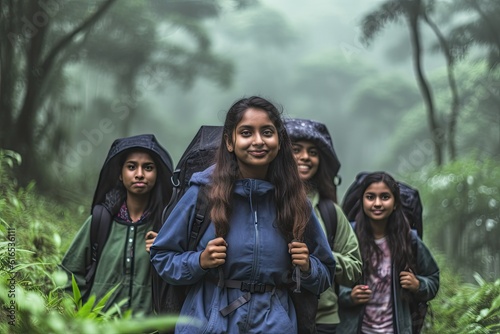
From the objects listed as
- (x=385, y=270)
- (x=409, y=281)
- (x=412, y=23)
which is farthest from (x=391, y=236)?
(x=412, y=23)

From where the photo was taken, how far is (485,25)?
11836 mm

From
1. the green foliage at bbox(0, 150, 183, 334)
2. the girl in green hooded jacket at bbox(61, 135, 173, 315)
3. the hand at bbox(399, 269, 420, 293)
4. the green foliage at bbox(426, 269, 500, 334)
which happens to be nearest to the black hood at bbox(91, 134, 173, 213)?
the girl in green hooded jacket at bbox(61, 135, 173, 315)

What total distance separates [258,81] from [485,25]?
20.9 ft

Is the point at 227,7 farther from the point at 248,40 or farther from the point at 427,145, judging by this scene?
the point at 427,145

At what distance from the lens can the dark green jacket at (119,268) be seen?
355 centimetres

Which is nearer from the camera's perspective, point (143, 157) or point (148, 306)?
point (148, 306)

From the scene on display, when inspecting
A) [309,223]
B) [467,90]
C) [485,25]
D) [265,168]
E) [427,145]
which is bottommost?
[309,223]

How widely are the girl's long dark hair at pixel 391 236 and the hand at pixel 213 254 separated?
160 centimetres

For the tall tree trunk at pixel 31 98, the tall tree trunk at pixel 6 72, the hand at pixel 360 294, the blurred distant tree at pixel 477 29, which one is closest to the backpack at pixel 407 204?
the hand at pixel 360 294

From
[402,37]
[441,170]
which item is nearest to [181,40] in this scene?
[402,37]

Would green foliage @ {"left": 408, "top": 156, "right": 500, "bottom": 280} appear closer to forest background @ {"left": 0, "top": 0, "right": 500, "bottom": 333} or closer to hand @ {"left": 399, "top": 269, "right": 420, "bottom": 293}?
forest background @ {"left": 0, "top": 0, "right": 500, "bottom": 333}

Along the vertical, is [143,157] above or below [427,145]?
below

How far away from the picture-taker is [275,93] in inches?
687

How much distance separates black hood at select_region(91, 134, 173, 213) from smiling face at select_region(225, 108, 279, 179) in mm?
1123
